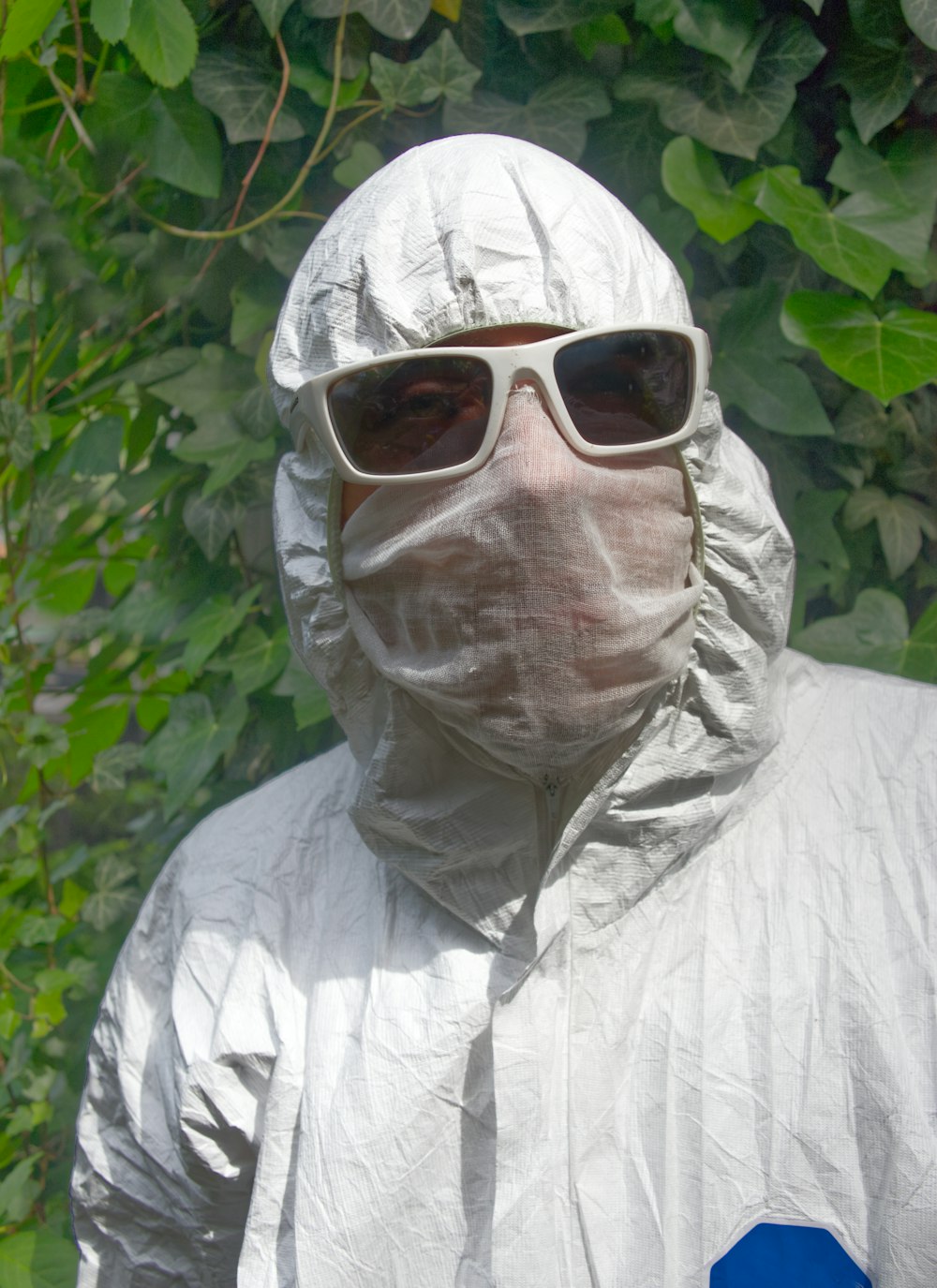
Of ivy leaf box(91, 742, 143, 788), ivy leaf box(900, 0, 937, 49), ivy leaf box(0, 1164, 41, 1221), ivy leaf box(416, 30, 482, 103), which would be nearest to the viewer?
ivy leaf box(900, 0, 937, 49)

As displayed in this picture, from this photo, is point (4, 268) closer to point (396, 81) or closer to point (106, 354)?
point (106, 354)

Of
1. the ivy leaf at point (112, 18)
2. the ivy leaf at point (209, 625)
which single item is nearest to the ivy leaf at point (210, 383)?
the ivy leaf at point (209, 625)

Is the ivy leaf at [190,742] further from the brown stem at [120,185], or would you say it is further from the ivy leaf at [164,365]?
the brown stem at [120,185]

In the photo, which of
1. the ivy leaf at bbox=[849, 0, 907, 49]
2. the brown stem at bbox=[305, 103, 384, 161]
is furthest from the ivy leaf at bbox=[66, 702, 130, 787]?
the ivy leaf at bbox=[849, 0, 907, 49]

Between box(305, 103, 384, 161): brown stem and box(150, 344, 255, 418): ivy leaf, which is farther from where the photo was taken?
box(150, 344, 255, 418): ivy leaf

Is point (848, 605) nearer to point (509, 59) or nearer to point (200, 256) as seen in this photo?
point (509, 59)

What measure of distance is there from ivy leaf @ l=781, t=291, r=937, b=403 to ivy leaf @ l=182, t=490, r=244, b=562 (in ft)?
2.16

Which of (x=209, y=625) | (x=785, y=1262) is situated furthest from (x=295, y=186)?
(x=785, y=1262)

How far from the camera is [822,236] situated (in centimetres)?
111

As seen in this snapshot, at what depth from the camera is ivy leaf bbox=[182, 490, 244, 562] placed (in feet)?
4.35

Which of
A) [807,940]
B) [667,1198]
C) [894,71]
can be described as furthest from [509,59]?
[667,1198]

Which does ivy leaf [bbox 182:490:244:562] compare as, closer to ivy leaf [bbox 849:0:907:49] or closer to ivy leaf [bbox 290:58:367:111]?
ivy leaf [bbox 290:58:367:111]

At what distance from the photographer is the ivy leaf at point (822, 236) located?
110cm

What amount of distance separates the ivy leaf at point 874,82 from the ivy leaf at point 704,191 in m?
0.14
